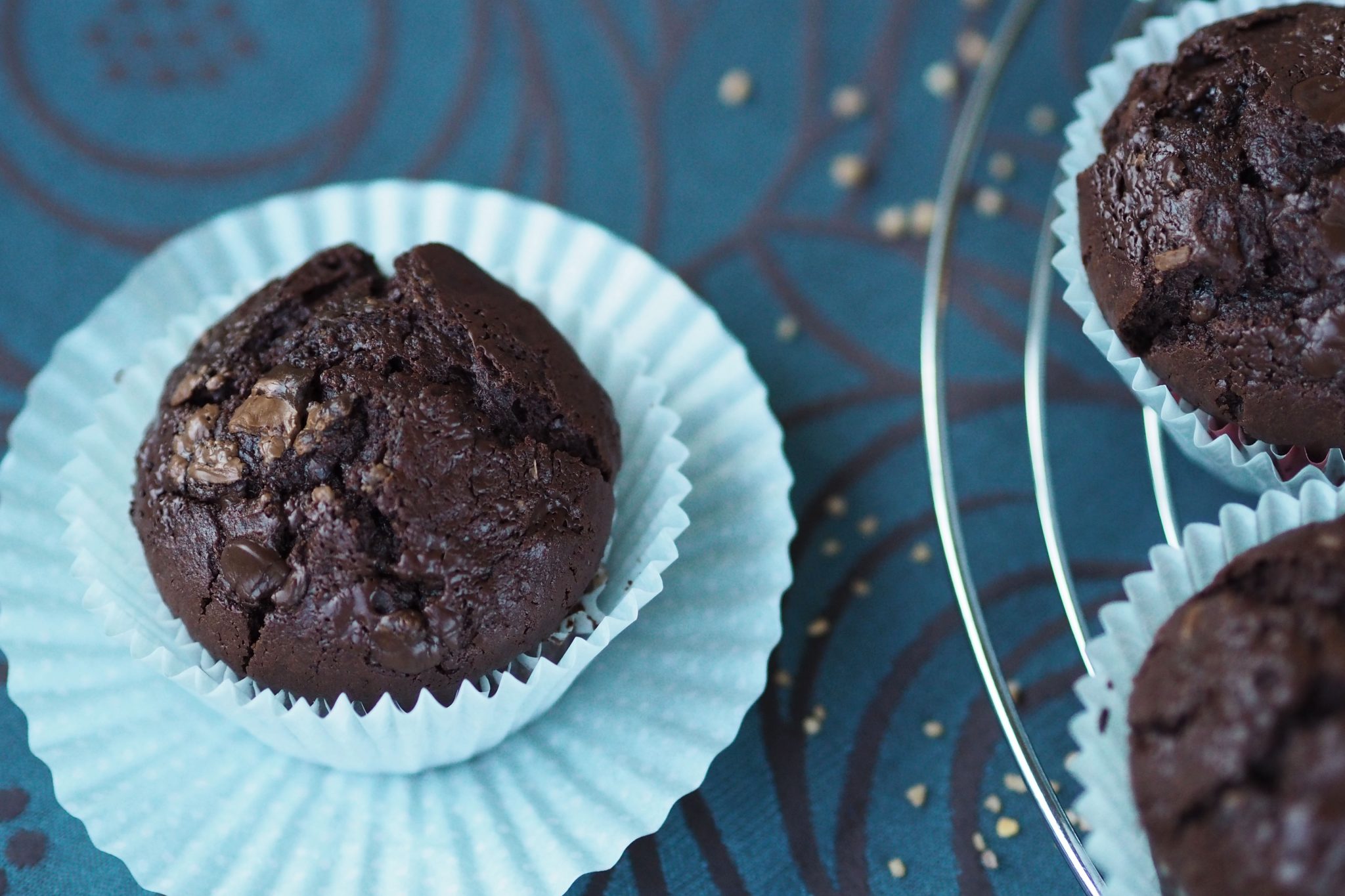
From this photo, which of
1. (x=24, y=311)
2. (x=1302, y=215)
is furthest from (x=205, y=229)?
(x=1302, y=215)

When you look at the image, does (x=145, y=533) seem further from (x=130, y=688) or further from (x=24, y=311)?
(x=24, y=311)

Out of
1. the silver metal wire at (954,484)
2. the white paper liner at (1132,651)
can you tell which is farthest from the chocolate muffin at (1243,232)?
the silver metal wire at (954,484)

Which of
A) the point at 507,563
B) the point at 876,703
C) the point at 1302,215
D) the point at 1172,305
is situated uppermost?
the point at 1302,215

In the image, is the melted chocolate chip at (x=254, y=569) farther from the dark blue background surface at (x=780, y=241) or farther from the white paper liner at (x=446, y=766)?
the dark blue background surface at (x=780, y=241)

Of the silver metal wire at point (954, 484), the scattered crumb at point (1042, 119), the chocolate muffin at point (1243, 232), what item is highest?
the chocolate muffin at point (1243, 232)

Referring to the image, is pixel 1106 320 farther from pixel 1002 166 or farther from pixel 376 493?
pixel 376 493

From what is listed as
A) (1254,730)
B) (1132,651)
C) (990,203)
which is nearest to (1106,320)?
(1132,651)
